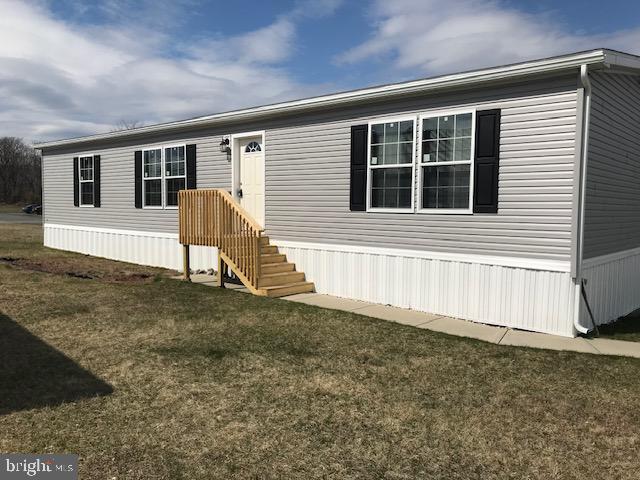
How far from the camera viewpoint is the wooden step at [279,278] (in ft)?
27.2

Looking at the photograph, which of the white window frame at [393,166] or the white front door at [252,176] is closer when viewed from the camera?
the white window frame at [393,166]

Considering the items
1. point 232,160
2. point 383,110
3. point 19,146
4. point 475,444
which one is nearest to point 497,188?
point 383,110

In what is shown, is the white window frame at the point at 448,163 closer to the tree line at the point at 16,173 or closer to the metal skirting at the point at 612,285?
the metal skirting at the point at 612,285

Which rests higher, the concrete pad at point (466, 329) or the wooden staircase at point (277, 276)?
the wooden staircase at point (277, 276)

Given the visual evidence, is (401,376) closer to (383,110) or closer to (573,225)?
(573,225)

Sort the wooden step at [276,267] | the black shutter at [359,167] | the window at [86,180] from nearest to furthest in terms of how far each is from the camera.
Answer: the black shutter at [359,167] → the wooden step at [276,267] → the window at [86,180]

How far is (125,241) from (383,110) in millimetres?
7523

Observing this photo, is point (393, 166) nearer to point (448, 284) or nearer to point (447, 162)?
point (447, 162)

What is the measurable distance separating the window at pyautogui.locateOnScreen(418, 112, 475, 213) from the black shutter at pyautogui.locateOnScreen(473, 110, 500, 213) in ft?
0.36

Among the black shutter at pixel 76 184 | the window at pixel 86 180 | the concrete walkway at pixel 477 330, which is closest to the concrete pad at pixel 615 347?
the concrete walkway at pixel 477 330

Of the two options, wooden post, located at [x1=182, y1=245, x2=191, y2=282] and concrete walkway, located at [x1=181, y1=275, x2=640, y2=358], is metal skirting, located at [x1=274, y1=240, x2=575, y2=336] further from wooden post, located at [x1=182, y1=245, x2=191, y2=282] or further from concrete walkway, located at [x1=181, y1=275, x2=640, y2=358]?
wooden post, located at [x1=182, y1=245, x2=191, y2=282]

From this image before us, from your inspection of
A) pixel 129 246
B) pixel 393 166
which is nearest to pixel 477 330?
pixel 393 166

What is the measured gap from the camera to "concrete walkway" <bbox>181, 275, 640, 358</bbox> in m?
5.75

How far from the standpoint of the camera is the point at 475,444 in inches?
134
